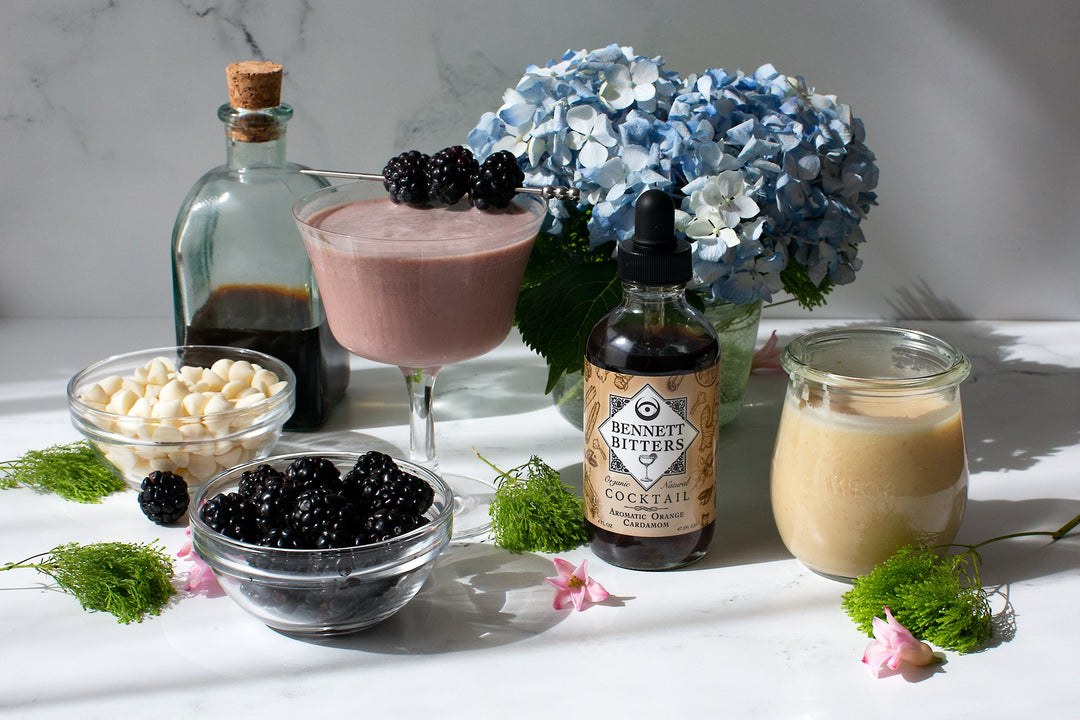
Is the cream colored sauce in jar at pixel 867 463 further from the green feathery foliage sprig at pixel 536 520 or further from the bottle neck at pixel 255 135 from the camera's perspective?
the bottle neck at pixel 255 135

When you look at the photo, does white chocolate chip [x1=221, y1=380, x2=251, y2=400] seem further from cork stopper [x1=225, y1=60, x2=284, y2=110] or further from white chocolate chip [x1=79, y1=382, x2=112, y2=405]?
cork stopper [x1=225, y1=60, x2=284, y2=110]

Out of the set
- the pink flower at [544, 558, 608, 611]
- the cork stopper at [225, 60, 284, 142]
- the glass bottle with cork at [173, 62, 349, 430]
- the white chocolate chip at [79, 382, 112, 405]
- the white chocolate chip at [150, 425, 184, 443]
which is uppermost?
the cork stopper at [225, 60, 284, 142]

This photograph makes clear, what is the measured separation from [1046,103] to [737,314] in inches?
27.4

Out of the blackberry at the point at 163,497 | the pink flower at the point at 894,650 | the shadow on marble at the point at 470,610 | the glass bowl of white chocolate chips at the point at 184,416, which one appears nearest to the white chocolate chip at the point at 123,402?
the glass bowl of white chocolate chips at the point at 184,416

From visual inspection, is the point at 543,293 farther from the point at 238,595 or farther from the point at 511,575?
the point at 238,595

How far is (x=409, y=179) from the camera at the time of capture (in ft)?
3.97

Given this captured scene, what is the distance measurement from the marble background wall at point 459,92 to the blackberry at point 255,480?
0.77 meters

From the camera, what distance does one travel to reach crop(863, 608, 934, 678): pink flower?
98cm

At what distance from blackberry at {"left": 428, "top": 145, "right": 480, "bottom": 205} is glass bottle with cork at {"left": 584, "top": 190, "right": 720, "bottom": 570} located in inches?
8.8

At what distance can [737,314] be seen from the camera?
4.69 feet

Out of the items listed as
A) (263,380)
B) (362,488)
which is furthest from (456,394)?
(362,488)

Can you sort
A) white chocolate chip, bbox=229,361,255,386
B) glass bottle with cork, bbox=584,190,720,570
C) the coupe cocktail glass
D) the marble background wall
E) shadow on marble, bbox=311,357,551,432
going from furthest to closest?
the marble background wall, shadow on marble, bbox=311,357,551,432, white chocolate chip, bbox=229,361,255,386, the coupe cocktail glass, glass bottle with cork, bbox=584,190,720,570

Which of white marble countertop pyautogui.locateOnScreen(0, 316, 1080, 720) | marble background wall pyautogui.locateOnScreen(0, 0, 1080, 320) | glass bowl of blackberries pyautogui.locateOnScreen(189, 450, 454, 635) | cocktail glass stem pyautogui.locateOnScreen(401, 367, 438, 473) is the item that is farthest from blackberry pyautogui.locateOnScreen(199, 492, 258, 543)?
marble background wall pyautogui.locateOnScreen(0, 0, 1080, 320)

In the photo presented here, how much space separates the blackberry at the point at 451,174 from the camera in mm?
1197
